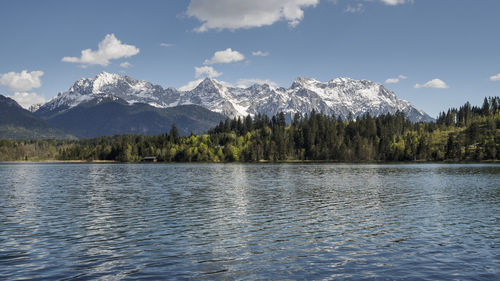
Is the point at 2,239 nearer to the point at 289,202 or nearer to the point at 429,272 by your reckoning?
the point at 429,272

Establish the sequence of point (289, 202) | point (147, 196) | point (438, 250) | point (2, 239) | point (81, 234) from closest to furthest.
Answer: point (438, 250) < point (2, 239) < point (81, 234) < point (289, 202) < point (147, 196)

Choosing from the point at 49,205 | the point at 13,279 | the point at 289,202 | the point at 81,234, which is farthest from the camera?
the point at 289,202

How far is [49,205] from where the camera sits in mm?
52906

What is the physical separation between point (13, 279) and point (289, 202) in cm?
3931

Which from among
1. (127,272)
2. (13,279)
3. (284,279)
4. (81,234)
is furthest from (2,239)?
(284,279)

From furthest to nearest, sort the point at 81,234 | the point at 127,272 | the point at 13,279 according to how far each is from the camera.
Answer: the point at 81,234 → the point at 127,272 → the point at 13,279

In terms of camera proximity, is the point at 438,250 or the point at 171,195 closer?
the point at 438,250

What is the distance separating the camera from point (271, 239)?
32312 millimetres

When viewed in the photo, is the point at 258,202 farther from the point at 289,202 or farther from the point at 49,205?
the point at 49,205

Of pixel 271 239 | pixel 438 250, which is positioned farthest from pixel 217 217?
pixel 438 250

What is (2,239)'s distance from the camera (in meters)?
32.1

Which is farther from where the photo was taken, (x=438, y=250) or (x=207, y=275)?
(x=438, y=250)

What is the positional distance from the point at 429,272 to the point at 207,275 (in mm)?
13025

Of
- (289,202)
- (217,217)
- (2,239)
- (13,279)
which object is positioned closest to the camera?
(13,279)
